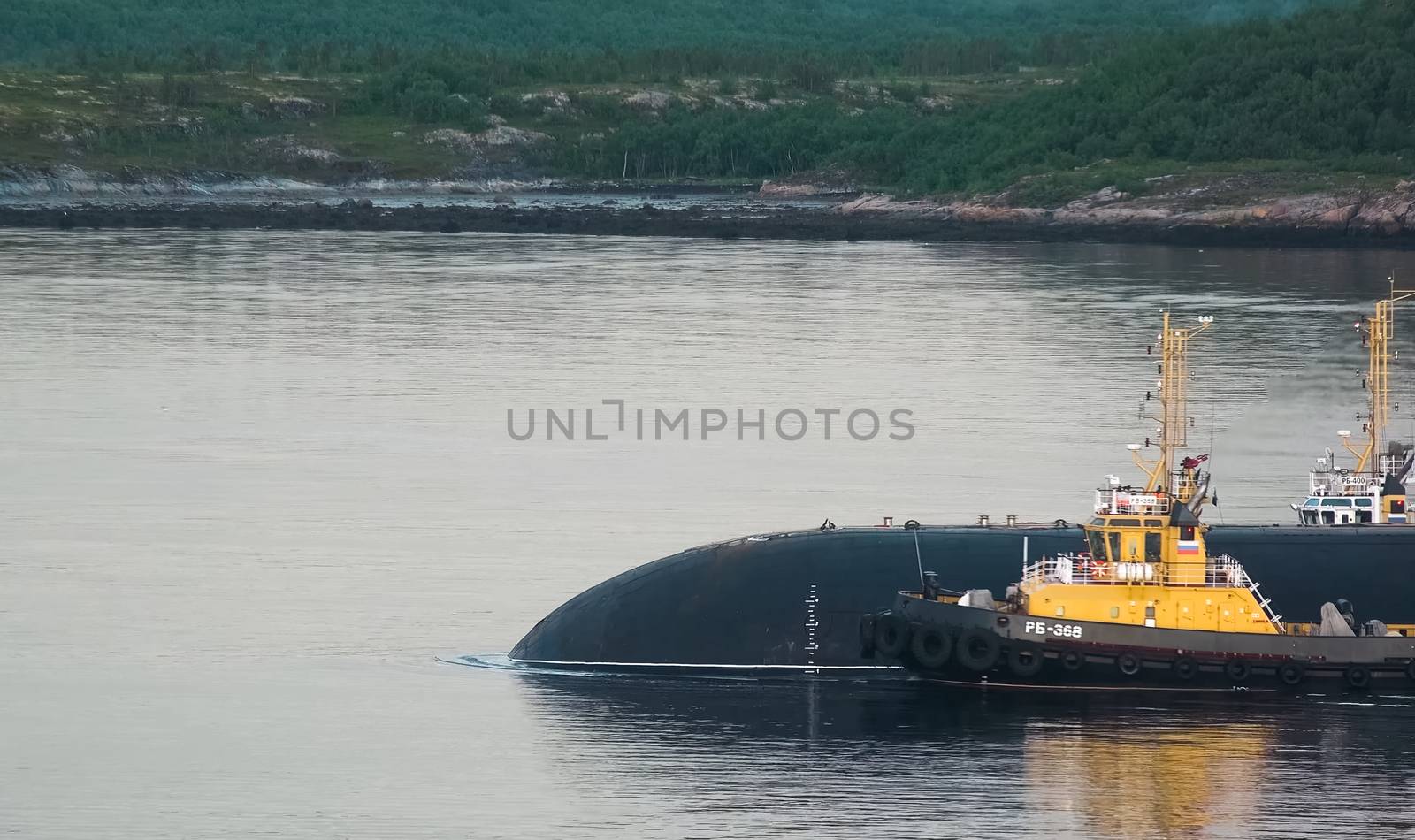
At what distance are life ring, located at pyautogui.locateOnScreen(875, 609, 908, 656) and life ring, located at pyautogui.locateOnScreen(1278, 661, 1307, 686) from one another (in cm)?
751

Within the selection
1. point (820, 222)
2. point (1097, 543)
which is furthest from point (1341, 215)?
point (1097, 543)

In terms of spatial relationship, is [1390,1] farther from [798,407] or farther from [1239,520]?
[1239,520]

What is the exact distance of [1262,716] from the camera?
44.5 meters

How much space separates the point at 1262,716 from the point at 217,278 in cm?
10942

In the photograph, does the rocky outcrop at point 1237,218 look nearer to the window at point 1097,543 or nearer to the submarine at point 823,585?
the submarine at point 823,585

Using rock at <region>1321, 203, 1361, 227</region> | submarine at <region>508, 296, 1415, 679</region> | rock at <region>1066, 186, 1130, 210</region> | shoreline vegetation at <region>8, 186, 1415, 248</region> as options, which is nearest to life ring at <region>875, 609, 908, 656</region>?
submarine at <region>508, 296, 1415, 679</region>

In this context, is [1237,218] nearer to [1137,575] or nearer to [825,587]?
[825,587]

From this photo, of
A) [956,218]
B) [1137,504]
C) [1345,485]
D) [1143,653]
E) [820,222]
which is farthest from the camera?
[820,222]

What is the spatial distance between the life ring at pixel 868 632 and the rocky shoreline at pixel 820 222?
123436 mm

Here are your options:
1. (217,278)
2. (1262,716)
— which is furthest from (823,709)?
(217,278)

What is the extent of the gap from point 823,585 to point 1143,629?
6805 millimetres

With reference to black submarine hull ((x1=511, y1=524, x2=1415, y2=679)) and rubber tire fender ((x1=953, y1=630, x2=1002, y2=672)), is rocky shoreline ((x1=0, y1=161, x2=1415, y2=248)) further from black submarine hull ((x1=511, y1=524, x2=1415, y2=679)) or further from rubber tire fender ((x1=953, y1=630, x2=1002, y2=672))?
rubber tire fender ((x1=953, y1=630, x2=1002, y2=672))

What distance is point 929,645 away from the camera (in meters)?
45.0

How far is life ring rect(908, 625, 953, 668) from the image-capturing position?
4494cm
